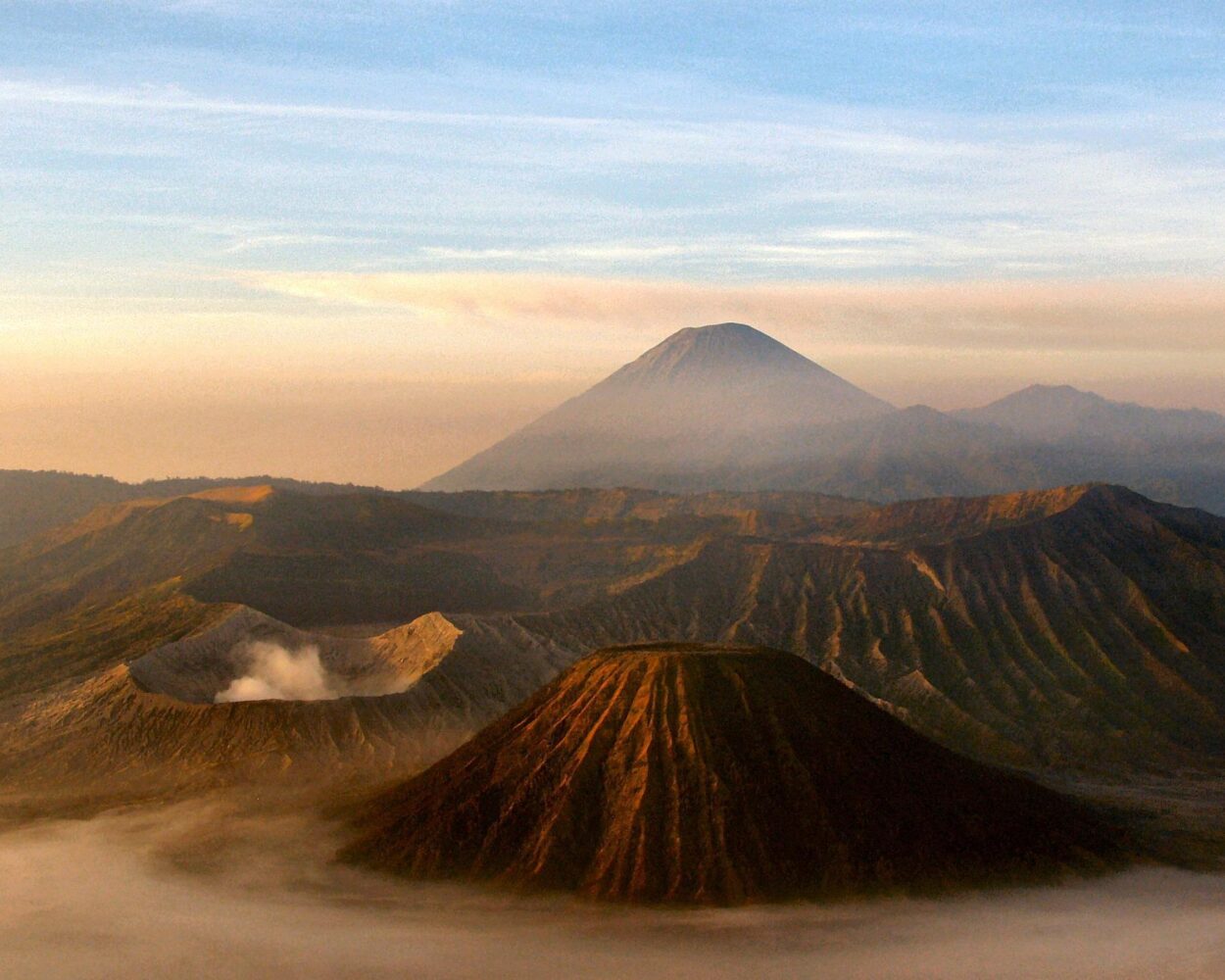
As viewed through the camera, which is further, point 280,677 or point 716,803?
point 280,677

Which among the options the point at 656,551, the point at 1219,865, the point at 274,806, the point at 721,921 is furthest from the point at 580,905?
the point at 656,551

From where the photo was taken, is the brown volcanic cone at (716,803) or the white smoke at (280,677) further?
the white smoke at (280,677)

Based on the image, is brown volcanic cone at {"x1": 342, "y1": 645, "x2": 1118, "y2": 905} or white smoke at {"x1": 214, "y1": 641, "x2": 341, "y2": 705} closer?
brown volcanic cone at {"x1": 342, "y1": 645, "x2": 1118, "y2": 905}

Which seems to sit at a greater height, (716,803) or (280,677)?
(716,803)
